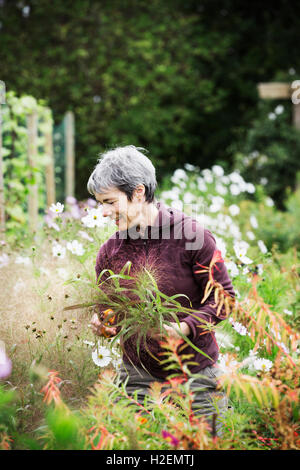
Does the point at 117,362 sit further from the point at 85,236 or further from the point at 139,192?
the point at 85,236

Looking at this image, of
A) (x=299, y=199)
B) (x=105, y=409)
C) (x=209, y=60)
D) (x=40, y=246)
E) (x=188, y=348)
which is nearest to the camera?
(x=105, y=409)

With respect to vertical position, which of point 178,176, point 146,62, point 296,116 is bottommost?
point 178,176

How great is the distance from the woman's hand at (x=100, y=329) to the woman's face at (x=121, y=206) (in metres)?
0.38

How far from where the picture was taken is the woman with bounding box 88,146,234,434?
5.00 ft

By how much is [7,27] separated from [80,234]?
26.0 ft

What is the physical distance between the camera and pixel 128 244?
1.62 metres

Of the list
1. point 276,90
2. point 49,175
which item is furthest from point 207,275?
point 276,90

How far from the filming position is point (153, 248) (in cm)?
163

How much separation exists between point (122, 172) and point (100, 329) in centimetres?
54

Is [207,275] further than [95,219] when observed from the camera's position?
No

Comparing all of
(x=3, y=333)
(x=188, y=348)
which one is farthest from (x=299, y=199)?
(x=3, y=333)

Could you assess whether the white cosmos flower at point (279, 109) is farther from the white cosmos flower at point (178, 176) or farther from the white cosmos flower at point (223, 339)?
the white cosmos flower at point (223, 339)

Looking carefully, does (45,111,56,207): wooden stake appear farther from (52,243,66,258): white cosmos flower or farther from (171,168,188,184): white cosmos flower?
(52,243,66,258): white cosmos flower
